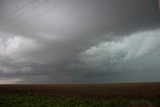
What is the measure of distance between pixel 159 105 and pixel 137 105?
3.65 m

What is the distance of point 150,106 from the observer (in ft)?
61.7

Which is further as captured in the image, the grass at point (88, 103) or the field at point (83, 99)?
the field at point (83, 99)

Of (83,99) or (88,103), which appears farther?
(83,99)

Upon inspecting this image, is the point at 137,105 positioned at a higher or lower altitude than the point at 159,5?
lower

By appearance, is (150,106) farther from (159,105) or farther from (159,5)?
(159,5)

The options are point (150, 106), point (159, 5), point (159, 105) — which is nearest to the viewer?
point (159, 5)

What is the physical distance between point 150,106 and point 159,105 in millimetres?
3748

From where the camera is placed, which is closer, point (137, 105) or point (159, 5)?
point (159, 5)

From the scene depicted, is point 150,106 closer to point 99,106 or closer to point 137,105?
point 137,105

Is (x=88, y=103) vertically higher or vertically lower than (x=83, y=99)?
lower

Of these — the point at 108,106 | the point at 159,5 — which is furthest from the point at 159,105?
the point at 159,5

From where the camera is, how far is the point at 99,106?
23.3 metres

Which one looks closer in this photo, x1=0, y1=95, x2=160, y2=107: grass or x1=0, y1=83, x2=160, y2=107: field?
x1=0, y1=95, x2=160, y2=107: grass

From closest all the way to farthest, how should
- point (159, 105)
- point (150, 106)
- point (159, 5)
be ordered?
1. point (159, 5)
2. point (150, 106)
3. point (159, 105)
